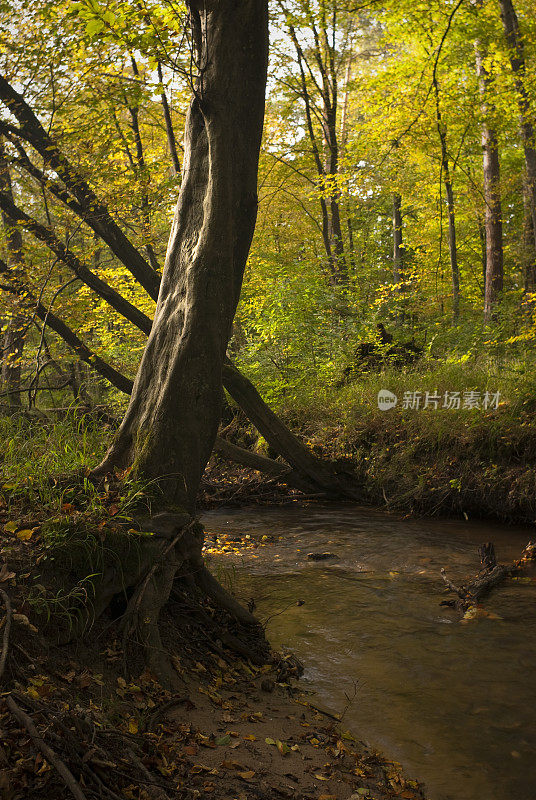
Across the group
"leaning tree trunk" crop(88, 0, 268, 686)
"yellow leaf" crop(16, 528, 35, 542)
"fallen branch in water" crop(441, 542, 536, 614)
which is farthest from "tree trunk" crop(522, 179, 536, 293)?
"yellow leaf" crop(16, 528, 35, 542)

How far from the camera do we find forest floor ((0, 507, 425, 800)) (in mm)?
2223

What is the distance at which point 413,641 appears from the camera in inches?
188

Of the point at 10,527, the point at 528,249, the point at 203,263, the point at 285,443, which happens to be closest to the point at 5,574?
the point at 10,527

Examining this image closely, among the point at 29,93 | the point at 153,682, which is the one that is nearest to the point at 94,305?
the point at 29,93

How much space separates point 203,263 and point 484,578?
405cm

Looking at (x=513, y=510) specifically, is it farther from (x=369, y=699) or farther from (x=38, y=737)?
(x=38, y=737)

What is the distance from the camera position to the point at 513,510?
7.91 meters

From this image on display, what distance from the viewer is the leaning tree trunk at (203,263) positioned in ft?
13.7

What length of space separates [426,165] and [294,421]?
9.27m

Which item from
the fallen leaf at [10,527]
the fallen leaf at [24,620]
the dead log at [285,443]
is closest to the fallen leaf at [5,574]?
the fallen leaf at [24,620]

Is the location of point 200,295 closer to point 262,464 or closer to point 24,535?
point 24,535

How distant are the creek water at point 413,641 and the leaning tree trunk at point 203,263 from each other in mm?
1733

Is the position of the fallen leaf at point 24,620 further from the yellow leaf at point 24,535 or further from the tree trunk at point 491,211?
the tree trunk at point 491,211

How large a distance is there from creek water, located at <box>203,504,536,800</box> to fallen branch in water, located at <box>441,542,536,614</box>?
0.38 ft
